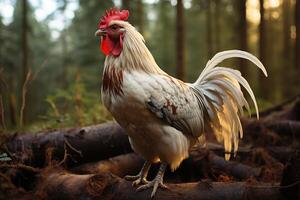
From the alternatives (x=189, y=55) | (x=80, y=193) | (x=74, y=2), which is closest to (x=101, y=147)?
(x=80, y=193)

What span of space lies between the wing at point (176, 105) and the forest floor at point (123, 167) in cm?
60

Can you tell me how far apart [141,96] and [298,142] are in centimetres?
370

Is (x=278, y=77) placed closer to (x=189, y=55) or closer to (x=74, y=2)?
(x=189, y=55)

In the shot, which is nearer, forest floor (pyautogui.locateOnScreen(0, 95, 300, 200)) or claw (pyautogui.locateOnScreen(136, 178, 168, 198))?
forest floor (pyautogui.locateOnScreen(0, 95, 300, 200))

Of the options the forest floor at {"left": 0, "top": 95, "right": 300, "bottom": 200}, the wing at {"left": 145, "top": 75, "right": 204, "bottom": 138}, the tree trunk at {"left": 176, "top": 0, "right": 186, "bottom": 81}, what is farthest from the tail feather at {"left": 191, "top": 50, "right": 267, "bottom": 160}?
the tree trunk at {"left": 176, "top": 0, "right": 186, "bottom": 81}

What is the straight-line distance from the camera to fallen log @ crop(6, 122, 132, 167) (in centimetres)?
455

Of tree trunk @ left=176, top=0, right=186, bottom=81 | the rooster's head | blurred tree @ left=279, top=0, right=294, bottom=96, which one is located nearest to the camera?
the rooster's head

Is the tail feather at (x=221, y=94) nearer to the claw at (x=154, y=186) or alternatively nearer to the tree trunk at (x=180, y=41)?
the claw at (x=154, y=186)

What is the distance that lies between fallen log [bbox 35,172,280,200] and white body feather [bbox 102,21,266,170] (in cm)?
41

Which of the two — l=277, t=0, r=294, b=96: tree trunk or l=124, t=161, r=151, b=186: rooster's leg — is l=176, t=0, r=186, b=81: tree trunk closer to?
l=277, t=0, r=294, b=96: tree trunk

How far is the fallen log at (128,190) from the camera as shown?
3.17 meters

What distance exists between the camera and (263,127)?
6285 mm

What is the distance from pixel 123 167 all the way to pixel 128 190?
1.48m

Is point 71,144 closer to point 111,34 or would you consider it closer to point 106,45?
point 106,45
